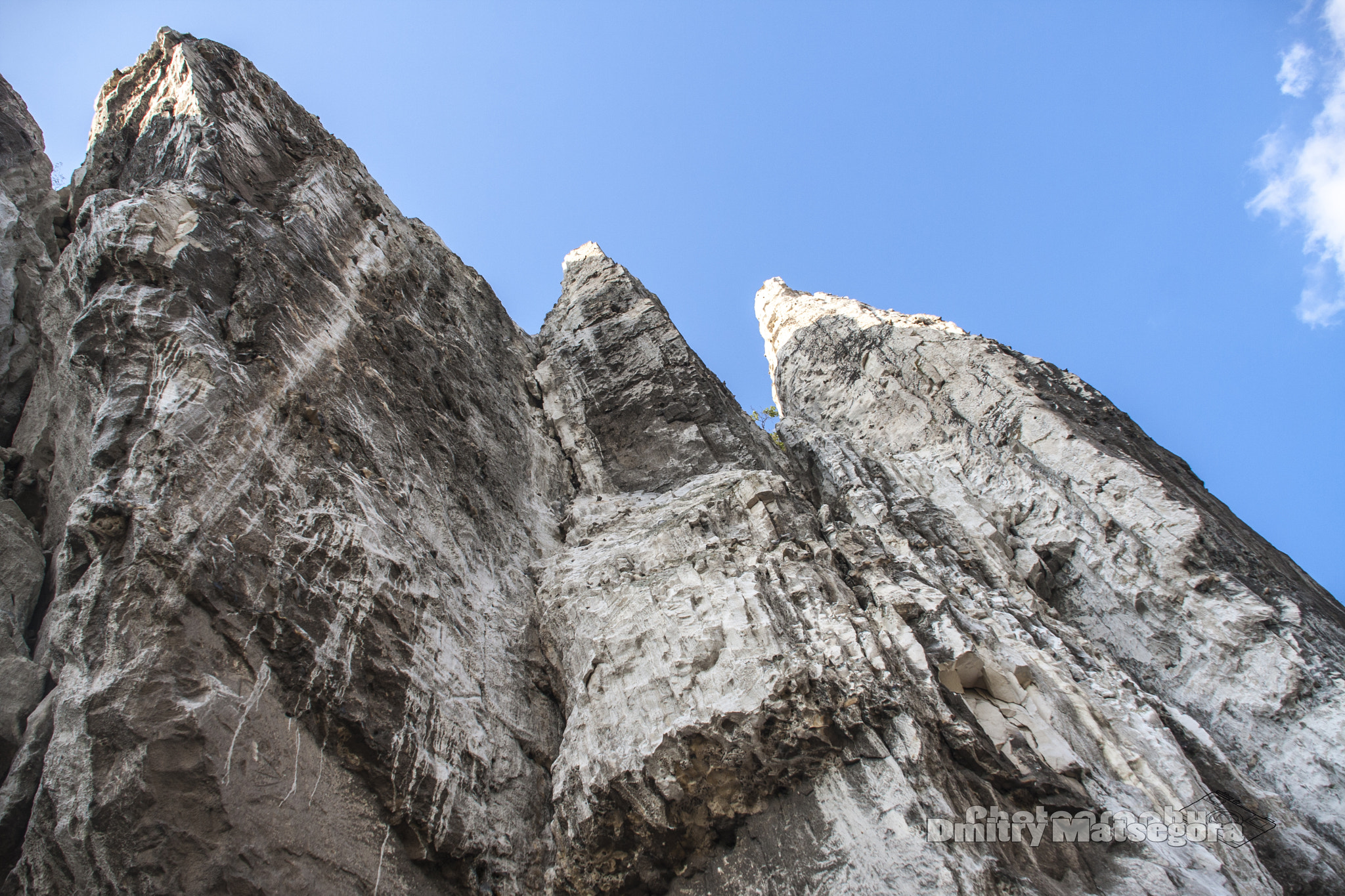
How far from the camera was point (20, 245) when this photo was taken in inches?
473

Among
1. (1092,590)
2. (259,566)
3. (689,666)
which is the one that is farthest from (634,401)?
(1092,590)

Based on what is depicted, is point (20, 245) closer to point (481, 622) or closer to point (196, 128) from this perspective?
point (196, 128)

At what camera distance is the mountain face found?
5875 mm

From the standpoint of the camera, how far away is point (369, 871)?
6.02 metres

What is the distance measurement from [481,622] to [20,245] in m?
11.2

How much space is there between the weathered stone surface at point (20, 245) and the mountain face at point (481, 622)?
3.1 inches

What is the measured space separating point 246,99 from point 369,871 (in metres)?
13.5

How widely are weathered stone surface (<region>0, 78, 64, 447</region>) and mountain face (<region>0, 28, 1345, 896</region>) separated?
78mm

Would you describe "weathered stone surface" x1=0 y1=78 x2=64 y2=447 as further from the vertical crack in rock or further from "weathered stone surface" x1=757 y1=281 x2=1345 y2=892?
"weathered stone surface" x1=757 y1=281 x2=1345 y2=892

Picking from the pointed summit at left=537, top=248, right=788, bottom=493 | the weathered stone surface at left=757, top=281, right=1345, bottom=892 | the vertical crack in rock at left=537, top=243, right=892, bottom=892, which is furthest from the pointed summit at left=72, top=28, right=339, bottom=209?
the weathered stone surface at left=757, top=281, right=1345, bottom=892

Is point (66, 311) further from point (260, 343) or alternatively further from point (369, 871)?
point (369, 871)

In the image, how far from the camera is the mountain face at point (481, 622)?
5875 millimetres

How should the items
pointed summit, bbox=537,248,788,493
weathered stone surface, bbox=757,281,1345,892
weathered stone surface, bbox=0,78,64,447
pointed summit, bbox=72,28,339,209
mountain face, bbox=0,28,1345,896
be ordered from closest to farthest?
mountain face, bbox=0,28,1345,896, weathered stone surface, bbox=757,281,1345,892, weathered stone surface, bbox=0,78,64,447, pointed summit, bbox=72,28,339,209, pointed summit, bbox=537,248,788,493

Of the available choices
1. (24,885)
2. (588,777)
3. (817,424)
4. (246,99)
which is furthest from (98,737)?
(817,424)
